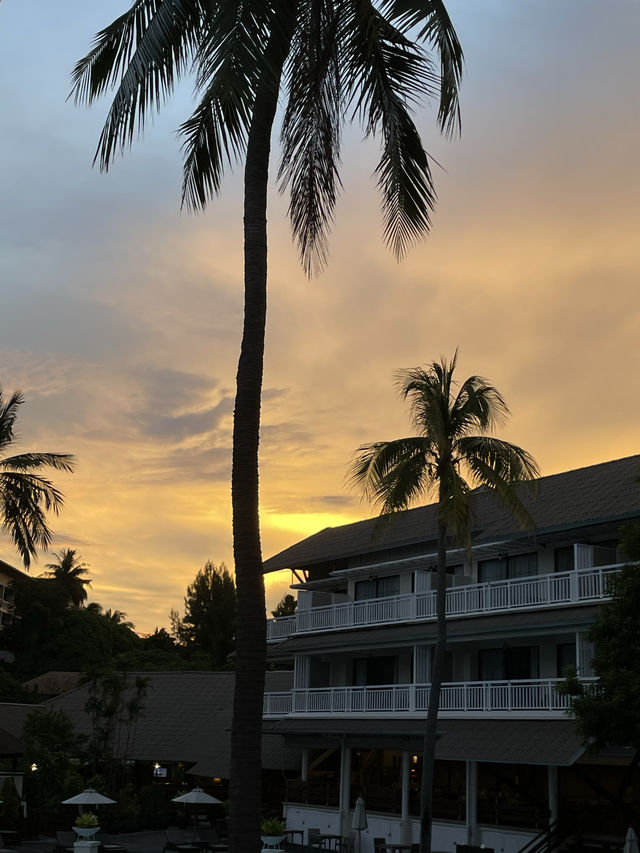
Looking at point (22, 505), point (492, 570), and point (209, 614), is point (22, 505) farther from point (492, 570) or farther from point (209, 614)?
point (209, 614)

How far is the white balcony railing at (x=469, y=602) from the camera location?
29.9 meters

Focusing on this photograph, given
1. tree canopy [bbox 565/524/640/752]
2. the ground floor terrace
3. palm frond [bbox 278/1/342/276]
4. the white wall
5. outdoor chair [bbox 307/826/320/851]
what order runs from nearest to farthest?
palm frond [bbox 278/1/342/276]
tree canopy [bbox 565/524/640/752]
the ground floor terrace
the white wall
outdoor chair [bbox 307/826/320/851]

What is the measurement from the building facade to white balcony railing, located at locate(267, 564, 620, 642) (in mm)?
56

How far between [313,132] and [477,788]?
83.2 ft

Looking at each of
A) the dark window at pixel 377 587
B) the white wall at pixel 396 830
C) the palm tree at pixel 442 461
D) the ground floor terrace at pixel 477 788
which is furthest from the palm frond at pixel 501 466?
the dark window at pixel 377 587

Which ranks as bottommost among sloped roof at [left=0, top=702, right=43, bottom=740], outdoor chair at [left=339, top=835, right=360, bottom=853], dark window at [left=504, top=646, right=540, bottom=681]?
outdoor chair at [left=339, top=835, right=360, bottom=853]

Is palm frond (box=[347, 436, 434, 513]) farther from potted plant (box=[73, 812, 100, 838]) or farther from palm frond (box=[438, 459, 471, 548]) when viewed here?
potted plant (box=[73, 812, 100, 838])

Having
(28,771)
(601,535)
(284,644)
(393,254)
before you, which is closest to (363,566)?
(284,644)

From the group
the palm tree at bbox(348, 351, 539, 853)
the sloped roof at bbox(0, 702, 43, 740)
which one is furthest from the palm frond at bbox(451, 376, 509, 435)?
the sloped roof at bbox(0, 702, 43, 740)

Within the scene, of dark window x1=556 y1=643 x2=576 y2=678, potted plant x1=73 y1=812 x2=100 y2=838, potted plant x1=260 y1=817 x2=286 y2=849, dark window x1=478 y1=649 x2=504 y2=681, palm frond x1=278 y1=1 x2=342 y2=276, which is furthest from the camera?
dark window x1=478 y1=649 x2=504 y2=681

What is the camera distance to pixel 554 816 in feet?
97.4

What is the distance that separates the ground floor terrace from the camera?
28.7 meters

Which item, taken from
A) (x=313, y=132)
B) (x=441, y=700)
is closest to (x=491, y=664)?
(x=441, y=700)

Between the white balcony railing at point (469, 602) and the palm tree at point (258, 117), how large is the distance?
13.8 metres
